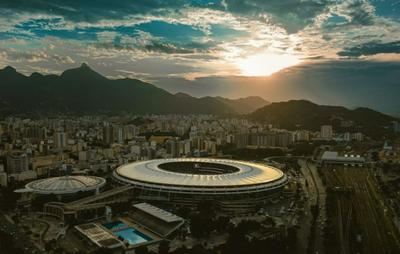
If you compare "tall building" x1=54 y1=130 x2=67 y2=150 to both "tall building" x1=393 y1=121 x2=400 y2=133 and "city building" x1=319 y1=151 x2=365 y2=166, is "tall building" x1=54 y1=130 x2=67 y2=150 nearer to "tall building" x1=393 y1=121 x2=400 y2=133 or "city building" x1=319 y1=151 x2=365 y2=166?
"city building" x1=319 y1=151 x2=365 y2=166

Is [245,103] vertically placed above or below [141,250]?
above

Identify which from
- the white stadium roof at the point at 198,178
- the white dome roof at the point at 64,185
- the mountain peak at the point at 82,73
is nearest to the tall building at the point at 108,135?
the white stadium roof at the point at 198,178

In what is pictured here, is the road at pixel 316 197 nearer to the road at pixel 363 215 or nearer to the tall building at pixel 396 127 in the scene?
the road at pixel 363 215

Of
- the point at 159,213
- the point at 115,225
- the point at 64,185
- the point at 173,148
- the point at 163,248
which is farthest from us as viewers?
the point at 173,148

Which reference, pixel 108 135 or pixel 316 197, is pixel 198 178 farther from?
pixel 108 135

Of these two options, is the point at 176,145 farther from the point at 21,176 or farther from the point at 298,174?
the point at 21,176

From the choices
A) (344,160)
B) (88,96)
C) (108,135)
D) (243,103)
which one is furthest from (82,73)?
(344,160)

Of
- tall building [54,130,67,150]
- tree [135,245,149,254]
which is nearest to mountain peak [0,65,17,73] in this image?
tall building [54,130,67,150]
